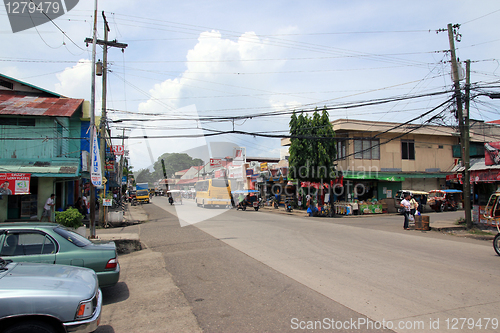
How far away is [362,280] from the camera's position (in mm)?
6918

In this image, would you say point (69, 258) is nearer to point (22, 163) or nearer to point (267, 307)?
point (267, 307)

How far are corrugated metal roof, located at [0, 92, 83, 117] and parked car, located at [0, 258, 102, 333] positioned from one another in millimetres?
16501

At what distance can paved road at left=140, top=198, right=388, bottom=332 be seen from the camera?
4.79 m

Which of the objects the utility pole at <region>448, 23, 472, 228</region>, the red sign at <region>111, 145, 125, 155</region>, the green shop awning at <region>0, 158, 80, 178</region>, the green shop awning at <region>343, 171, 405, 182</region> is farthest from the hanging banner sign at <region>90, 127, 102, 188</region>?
the green shop awning at <region>343, 171, 405, 182</region>

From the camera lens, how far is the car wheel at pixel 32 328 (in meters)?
3.31

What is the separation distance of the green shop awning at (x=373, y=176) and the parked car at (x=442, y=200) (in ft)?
10.2

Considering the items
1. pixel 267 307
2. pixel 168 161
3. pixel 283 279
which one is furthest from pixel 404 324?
pixel 168 161

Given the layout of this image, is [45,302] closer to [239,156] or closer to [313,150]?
[313,150]

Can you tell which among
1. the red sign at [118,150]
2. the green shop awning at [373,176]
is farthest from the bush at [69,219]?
the green shop awning at [373,176]

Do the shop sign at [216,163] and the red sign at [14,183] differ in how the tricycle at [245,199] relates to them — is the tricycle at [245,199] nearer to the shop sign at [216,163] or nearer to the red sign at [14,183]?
the shop sign at [216,163]

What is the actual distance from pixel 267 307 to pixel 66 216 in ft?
33.5

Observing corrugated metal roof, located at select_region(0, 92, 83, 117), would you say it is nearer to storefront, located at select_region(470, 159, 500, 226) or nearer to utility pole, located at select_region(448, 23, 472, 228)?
utility pole, located at select_region(448, 23, 472, 228)

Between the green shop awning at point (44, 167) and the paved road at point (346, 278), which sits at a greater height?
the green shop awning at point (44, 167)

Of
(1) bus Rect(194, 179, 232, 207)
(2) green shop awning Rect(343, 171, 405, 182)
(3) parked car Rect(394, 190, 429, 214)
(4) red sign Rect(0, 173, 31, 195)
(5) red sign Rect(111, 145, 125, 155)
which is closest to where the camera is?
(4) red sign Rect(0, 173, 31, 195)
